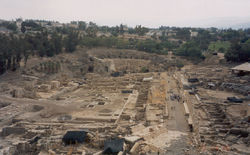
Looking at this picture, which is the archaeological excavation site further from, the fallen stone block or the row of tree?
the row of tree

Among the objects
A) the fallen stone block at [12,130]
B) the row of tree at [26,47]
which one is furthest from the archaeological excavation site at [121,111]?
the row of tree at [26,47]

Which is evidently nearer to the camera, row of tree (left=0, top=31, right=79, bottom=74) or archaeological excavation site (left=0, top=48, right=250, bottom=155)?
archaeological excavation site (left=0, top=48, right=250, bottom=155)

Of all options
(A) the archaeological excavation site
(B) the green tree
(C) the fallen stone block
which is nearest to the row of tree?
(B) the green tree

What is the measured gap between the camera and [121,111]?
20.8 m

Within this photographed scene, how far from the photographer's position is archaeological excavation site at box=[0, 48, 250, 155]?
13562mm

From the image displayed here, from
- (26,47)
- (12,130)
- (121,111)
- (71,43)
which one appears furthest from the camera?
(71,43)

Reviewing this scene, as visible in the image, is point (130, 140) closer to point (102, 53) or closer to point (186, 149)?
point (186, 149)

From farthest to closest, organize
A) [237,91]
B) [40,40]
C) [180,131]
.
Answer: [40,40]
[237,91]
[180,131]

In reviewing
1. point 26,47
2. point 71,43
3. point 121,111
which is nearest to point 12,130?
point 121,111

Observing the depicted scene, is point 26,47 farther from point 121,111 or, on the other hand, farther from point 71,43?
point 121,111

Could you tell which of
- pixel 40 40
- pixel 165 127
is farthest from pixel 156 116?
pixel 40 40

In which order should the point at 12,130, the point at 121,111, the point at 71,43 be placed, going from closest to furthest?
the point at 12,130 < the point at 121,111 < the point at 71,43

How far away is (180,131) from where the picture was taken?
15.3 meters

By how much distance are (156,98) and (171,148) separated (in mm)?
10819
